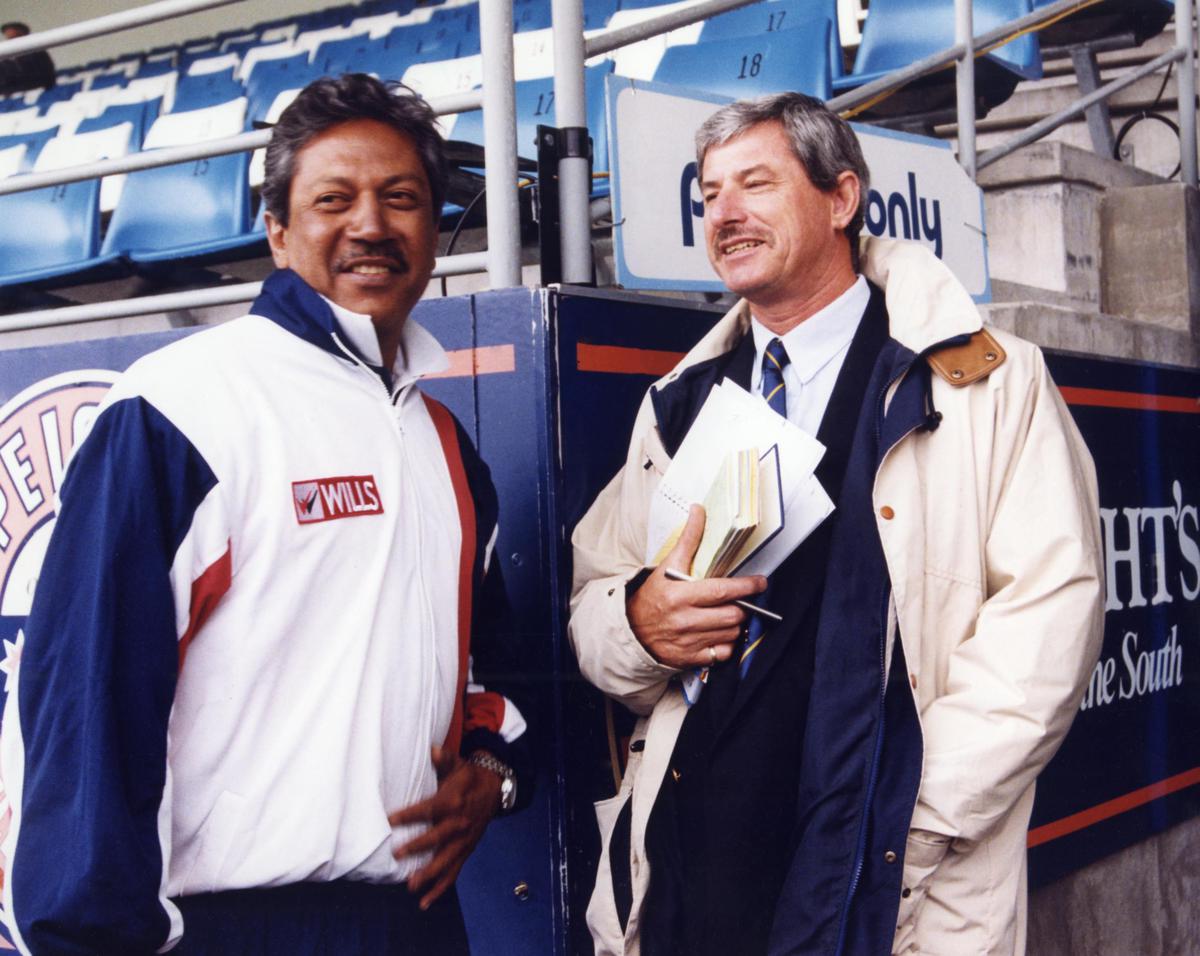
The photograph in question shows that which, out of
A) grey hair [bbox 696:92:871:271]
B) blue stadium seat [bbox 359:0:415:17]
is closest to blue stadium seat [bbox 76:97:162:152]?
blue stadium seat [bbox 359:0:415:17]

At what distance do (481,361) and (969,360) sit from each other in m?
0.77

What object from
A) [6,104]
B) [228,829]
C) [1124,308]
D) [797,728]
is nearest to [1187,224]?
[1124,308]

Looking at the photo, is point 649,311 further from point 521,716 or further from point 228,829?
point 228,829

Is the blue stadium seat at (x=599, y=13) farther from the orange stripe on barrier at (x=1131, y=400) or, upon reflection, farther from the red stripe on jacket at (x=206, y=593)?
the red stripe on jacket at (x=206, y=593)

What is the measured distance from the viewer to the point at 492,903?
6.92 feet

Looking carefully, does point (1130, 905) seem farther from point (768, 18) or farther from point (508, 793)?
point (768, 18)

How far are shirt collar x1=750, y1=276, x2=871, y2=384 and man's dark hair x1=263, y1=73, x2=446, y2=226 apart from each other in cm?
55

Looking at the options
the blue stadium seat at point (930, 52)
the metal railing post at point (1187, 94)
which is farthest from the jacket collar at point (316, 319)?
the metal railing post at point (1187, 94)

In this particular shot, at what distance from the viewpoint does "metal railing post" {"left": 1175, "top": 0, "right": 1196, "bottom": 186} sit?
14.3 feet

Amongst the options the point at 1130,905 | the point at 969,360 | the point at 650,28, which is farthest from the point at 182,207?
the point at 969,360

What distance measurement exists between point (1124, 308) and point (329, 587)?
3.20 m

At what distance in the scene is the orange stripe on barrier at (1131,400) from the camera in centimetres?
301

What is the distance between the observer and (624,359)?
220 cm

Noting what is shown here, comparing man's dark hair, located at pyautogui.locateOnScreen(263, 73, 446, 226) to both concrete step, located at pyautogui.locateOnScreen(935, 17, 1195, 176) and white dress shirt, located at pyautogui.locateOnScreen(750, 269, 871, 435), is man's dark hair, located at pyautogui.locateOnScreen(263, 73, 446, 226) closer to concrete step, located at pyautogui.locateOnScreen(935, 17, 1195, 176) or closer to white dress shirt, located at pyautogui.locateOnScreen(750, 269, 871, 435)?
white dress shirt, located at pyautogui.locateOnScreen(750, 269, 871, 435)
